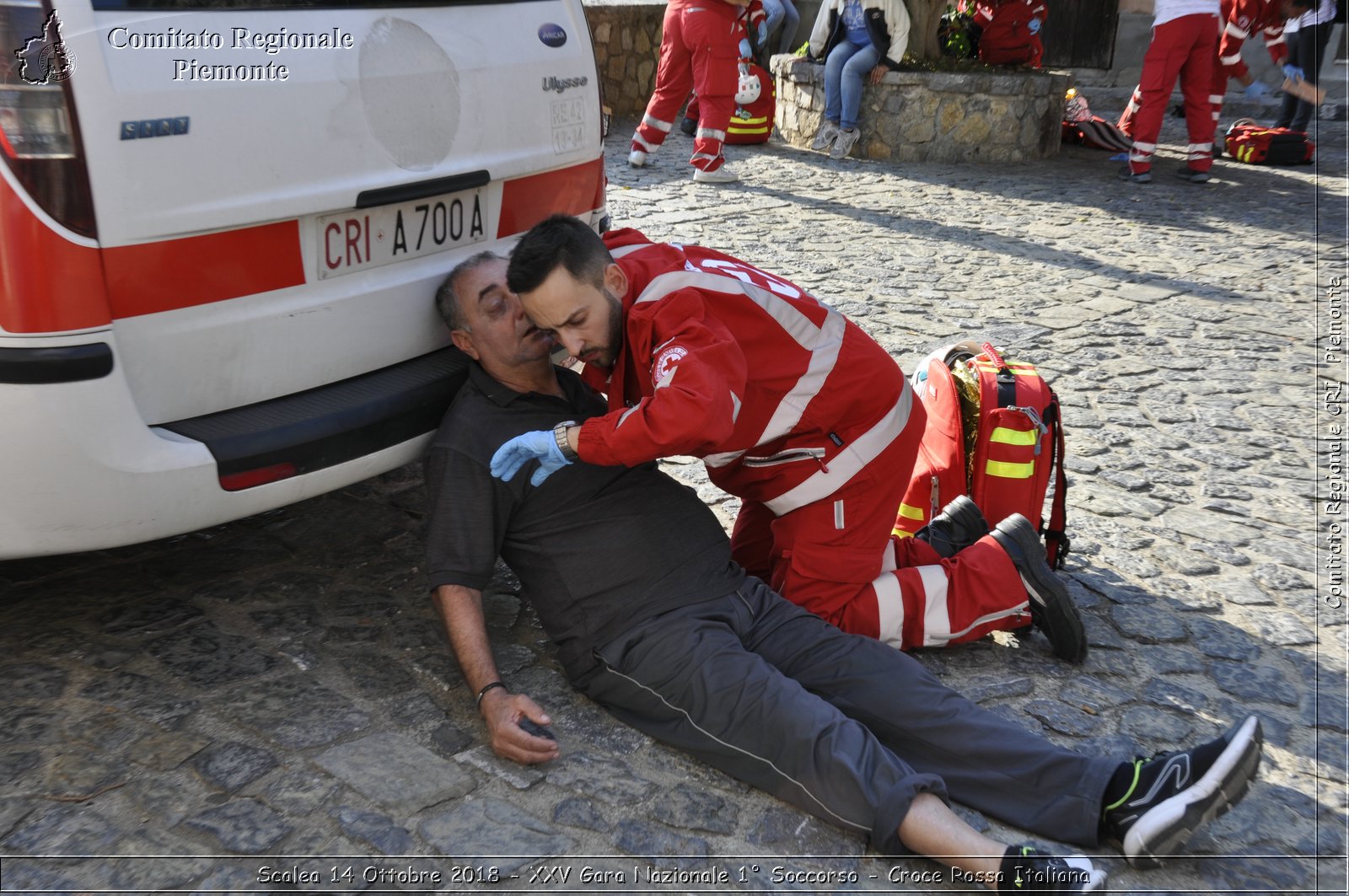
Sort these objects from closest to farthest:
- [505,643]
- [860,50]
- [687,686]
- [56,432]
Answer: [56,432], [687,686], [505,643], [860,50]

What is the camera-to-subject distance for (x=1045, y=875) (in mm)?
2209

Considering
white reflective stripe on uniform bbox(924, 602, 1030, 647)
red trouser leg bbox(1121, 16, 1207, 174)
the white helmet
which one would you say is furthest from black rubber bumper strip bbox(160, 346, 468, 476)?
the white helmet

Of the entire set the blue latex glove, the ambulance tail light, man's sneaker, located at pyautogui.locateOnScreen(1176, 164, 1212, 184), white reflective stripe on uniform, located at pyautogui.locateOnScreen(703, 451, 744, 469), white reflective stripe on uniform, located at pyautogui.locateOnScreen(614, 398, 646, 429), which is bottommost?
man's sneaker, located at pyautogui.locateOnScreen(1176, 164, 1212, 184)

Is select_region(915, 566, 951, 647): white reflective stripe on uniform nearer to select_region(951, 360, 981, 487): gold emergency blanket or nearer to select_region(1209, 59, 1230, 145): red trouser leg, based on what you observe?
select_region(951, 360, 981, 487): gold emergency blanket

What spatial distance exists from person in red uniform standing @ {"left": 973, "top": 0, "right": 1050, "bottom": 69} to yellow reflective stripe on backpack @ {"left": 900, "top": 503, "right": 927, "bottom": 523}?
846 cm

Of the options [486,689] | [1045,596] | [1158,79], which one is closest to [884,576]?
[1045,596]

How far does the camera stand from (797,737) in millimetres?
2432

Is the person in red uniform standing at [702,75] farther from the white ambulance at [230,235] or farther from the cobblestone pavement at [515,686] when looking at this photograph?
the white ambulance at [230,235]

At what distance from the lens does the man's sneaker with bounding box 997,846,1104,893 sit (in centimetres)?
→ 220

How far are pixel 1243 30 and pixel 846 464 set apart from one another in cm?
894

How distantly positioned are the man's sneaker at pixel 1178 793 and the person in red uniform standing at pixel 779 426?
2.20ft

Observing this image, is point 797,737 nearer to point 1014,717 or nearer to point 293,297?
point 1014,717

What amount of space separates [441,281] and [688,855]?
1.52 metres

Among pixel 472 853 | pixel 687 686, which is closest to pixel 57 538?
pixel 472 853
